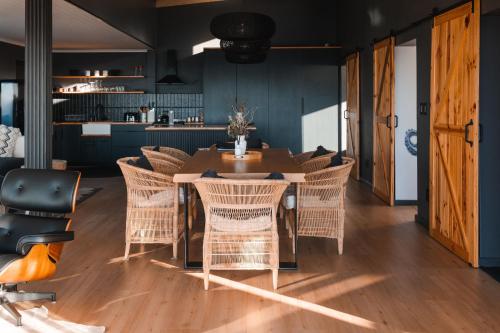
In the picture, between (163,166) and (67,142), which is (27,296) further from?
(67,142)

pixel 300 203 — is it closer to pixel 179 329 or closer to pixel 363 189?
pixel 179 329

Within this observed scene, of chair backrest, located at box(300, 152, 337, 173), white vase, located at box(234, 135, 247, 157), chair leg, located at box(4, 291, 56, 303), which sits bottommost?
chair leg, located at box(4, 291, 56, 303)

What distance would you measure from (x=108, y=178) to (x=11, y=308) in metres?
7.59

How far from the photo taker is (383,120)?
8.25 metres

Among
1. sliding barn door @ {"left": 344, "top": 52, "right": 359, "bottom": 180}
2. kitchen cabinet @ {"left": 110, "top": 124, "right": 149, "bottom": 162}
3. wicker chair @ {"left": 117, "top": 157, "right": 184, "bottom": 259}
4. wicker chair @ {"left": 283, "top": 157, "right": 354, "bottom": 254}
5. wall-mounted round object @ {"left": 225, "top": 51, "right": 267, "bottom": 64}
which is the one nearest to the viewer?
wicker chair @ {"left": 117, "top": 157, "right": 184, "bottom": 259}

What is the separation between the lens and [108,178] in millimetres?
11031

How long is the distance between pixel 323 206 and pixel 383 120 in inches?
136

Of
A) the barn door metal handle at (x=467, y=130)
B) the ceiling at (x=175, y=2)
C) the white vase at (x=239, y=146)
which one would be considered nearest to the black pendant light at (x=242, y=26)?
the white vase at (x=239, y=146)

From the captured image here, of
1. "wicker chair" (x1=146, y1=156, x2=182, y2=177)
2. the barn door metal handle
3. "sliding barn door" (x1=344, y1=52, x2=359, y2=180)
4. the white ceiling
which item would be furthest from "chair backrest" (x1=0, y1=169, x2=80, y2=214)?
"sliding barn door" (x1=344, y1=52, x2=359, y2=180)

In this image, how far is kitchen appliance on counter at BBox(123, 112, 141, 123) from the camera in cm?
1283

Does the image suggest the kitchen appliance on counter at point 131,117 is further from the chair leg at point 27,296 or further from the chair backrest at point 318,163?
the chair leg at point 27,296

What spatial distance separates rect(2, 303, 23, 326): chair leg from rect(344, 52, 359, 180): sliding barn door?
296 inches

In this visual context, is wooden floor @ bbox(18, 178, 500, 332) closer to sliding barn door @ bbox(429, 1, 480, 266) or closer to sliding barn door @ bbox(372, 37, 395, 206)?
sliding barn door @ bbox(429, 1, 480, 266)

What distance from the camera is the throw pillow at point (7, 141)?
28.2 feet
